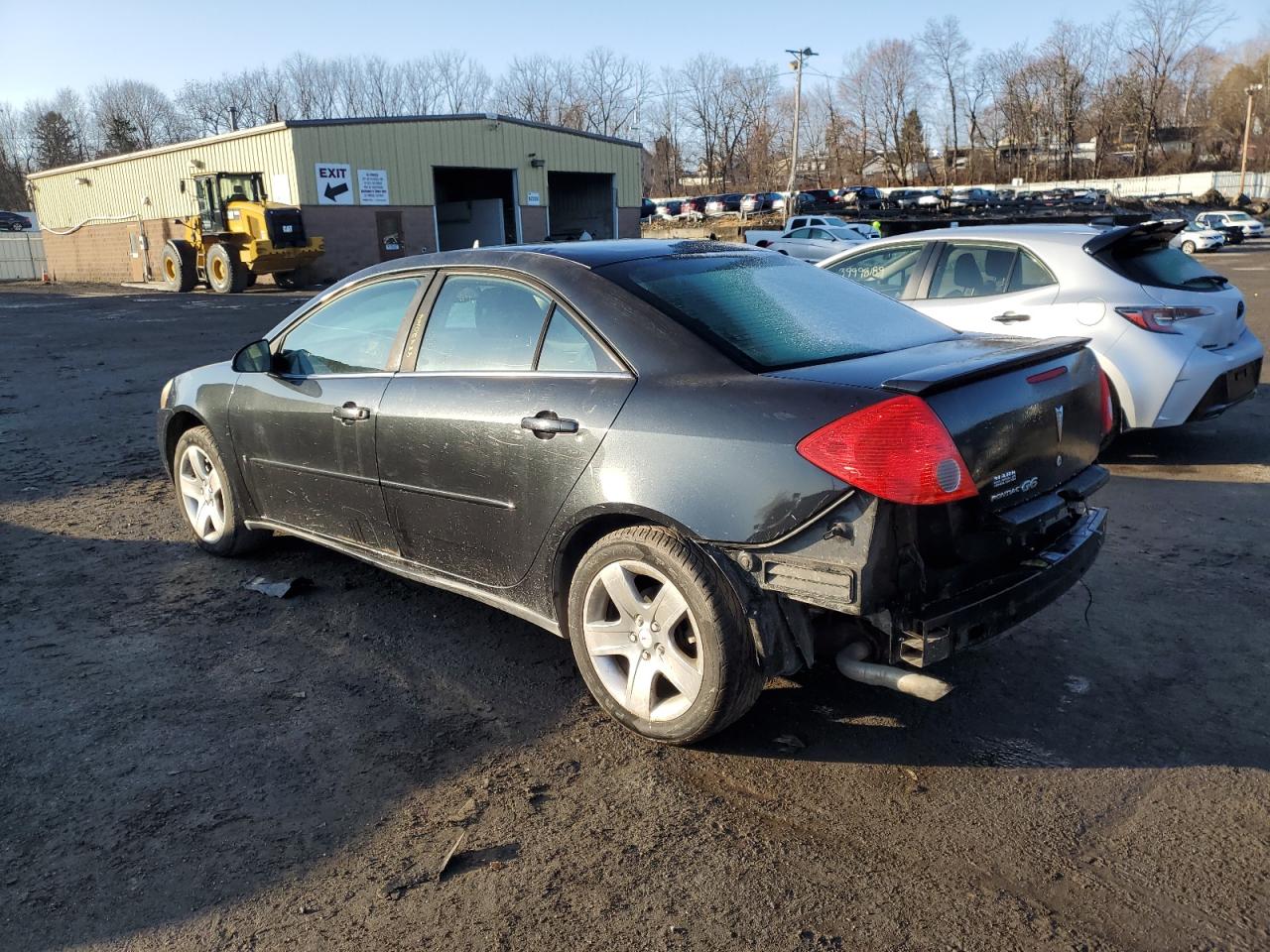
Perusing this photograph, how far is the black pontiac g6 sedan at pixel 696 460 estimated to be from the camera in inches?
109

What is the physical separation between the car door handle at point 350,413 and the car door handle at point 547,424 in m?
0.95

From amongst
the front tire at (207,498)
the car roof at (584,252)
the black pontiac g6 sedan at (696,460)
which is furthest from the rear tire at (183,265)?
the car roof at (584,252)

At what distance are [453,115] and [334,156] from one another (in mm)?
4881

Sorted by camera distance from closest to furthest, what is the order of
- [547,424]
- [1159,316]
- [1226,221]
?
1. [547,424]
2. [1159,316]
3. [1226,221]

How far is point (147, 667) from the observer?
3859 millimetres

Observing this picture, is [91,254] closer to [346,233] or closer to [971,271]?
[346,233]

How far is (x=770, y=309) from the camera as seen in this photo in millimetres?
3529

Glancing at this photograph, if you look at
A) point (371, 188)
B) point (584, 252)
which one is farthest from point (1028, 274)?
point (371, 188)

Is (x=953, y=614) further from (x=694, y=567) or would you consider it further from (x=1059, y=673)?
(x=1059, y=673)

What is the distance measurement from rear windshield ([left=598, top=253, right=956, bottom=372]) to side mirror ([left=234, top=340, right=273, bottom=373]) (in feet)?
6.33

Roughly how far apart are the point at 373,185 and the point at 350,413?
29.4m

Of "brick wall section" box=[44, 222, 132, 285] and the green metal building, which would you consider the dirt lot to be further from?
"brick wall section" box=[44, 222, 132, 285]

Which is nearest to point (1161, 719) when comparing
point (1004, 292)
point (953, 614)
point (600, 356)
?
point (953, 614)

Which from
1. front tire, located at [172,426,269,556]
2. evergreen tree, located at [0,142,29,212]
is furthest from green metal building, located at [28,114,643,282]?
evergreen tree, located at [0,142,29,212]
